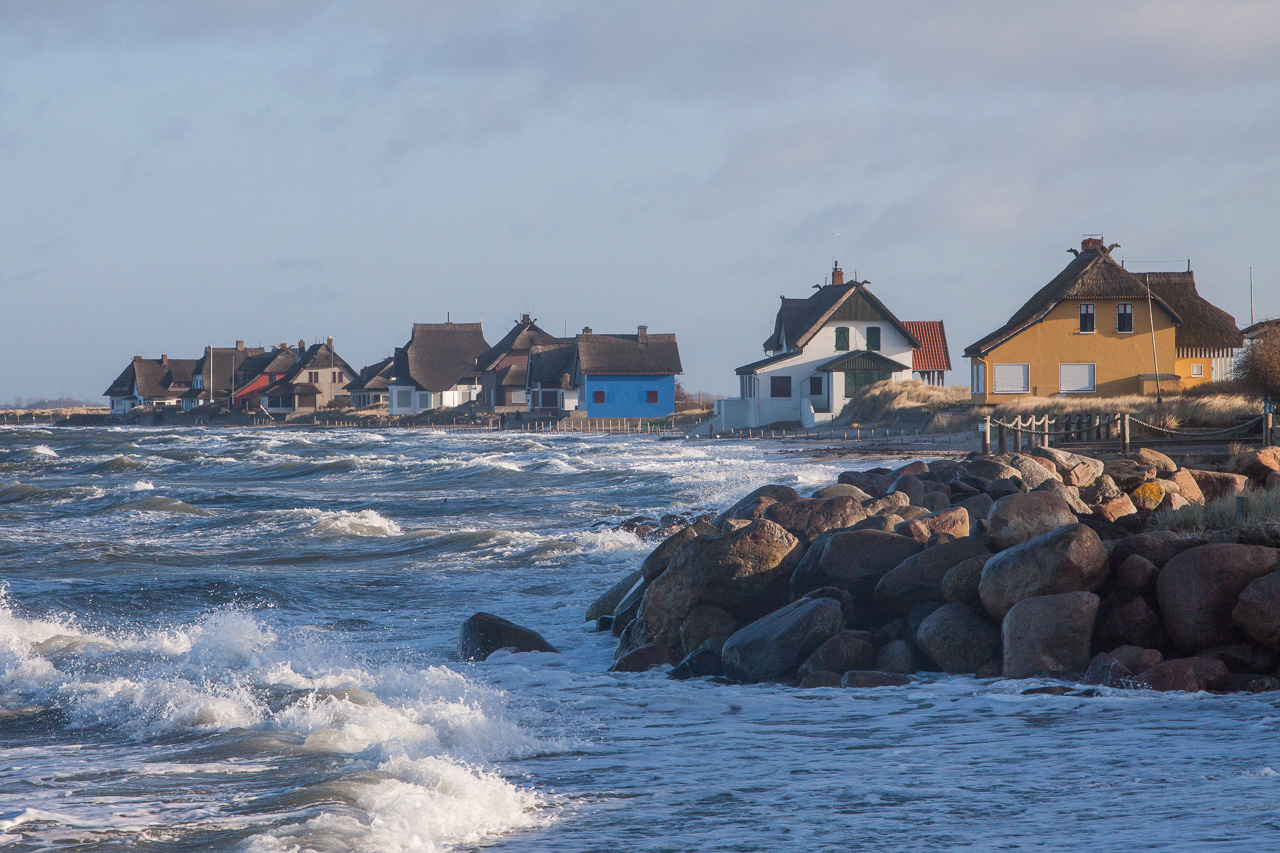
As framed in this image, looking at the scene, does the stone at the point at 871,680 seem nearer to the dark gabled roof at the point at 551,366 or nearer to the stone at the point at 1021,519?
the stone at the point at 1021,519

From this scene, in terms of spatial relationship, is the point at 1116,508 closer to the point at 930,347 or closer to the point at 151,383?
the point at 930,347

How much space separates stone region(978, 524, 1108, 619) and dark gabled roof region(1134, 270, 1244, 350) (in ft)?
111

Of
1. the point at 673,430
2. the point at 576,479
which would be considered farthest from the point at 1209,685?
the point at 673,430

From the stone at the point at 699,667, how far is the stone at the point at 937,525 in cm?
243

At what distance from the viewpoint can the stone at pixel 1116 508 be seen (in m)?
11.5

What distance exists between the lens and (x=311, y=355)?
3976 inches

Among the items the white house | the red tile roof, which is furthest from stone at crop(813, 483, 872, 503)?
the red tile roof

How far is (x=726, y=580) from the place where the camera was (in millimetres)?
10602

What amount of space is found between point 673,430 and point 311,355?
51.2 m

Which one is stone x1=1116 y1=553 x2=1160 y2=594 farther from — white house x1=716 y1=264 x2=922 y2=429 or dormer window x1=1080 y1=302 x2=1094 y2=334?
white house x1=716 y1=264 x2=922 y2=429

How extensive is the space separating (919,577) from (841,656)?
113 centimetres

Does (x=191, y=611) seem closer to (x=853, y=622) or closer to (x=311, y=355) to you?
(x=853, y=622)

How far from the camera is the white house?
50.2 meters

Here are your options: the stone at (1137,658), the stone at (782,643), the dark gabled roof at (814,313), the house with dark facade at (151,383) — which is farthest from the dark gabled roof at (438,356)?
the stone at (1137,658)
